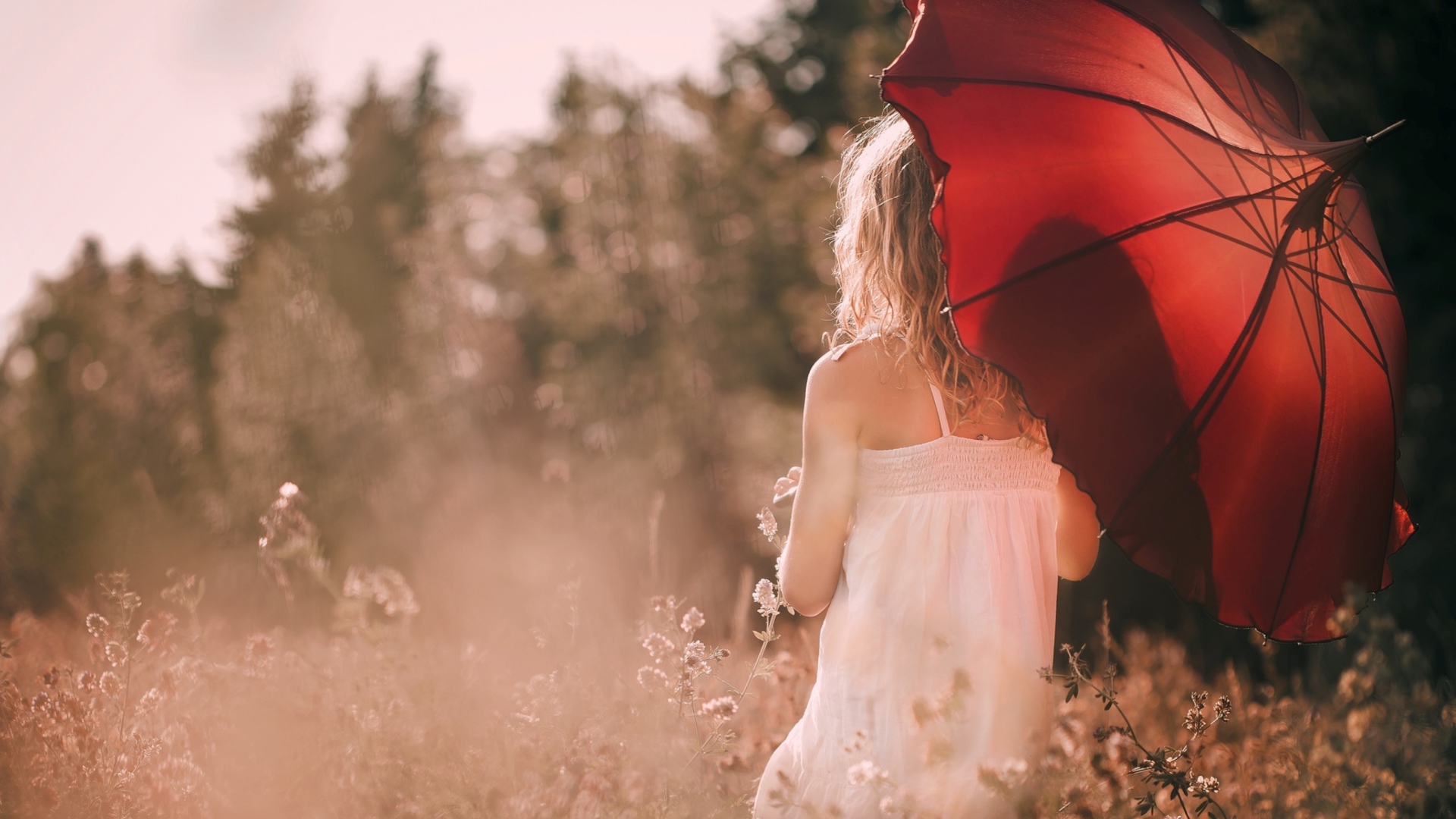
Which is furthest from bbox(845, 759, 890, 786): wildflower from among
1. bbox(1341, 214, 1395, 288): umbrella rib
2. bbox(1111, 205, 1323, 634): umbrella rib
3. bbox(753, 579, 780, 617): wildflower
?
bbox(1341, 214, 1395, 288): umbrella rib

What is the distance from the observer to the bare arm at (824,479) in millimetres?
1614

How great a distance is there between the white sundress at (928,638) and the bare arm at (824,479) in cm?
5

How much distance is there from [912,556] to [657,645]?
34.6 inches

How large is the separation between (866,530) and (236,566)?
9.01 m

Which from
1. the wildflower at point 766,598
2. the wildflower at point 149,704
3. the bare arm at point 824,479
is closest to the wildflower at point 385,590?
the wildflower at point 149,704

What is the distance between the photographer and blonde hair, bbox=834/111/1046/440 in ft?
5.48

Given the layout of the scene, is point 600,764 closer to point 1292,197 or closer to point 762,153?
point 1292,197

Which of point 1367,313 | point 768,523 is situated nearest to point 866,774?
point 768,523

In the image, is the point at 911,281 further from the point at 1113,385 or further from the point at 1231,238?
the point at 1231,238

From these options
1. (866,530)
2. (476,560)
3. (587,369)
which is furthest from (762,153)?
(866,530)

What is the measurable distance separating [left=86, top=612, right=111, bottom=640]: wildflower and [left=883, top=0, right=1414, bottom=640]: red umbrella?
2.45 m

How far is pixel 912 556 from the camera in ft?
5.41

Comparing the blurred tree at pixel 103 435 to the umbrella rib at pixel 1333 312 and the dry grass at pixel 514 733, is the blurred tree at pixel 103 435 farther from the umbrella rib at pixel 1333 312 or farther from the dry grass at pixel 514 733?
the umbrella rib at pixel 1333 312

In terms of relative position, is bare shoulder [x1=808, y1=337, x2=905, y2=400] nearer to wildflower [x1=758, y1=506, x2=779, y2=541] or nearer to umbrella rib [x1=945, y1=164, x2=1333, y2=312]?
umbrella rib [x1=945, y1=164, x2=1333, y2=312]
